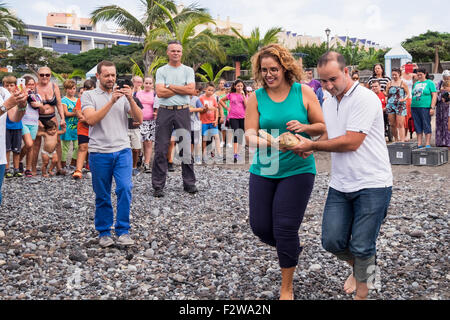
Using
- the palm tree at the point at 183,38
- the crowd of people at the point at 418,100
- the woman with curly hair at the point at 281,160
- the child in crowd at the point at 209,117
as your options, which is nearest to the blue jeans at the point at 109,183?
the woman with curly hair at the point at 281,160

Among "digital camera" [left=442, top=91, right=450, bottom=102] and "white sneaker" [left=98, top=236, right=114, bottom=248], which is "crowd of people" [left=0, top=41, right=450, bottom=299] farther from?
"digital camera" [left=442, top=91, right=450, bottom=102]

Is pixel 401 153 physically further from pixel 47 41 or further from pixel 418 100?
pixel 47 41

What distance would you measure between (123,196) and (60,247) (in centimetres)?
90

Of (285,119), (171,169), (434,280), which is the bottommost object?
(434,280)

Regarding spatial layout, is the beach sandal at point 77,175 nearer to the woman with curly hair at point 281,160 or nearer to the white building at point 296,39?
the woman with curly hair at point 281,160

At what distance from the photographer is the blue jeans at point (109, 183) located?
500 cm

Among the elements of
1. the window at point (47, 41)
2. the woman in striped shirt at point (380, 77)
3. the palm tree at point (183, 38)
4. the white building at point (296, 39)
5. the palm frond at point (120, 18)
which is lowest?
the woman in striped shirt at point (380, 77)

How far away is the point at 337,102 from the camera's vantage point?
355 cm

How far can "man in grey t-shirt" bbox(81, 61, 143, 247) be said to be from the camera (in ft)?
16.3

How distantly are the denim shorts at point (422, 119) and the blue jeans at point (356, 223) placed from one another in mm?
8911

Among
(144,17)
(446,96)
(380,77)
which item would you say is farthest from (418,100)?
(144,17)

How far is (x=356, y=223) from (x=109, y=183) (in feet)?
8.89

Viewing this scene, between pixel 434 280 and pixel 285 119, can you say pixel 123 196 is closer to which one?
pixel 285 119
